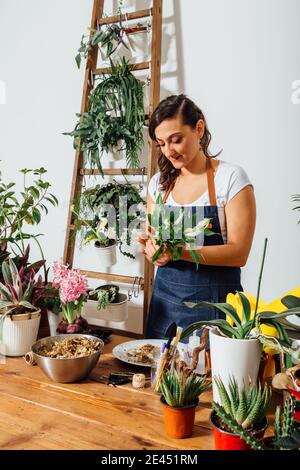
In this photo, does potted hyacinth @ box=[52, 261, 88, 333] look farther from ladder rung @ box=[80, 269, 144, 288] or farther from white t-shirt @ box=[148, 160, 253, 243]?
ladder rung @ box=[80, 269, 144, 288]

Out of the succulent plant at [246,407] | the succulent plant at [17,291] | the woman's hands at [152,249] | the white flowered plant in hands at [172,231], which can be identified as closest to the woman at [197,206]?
the woman's hands at [152,249]

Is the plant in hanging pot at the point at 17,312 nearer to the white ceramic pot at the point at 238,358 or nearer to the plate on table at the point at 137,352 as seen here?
the plate on table at the point at 137,352

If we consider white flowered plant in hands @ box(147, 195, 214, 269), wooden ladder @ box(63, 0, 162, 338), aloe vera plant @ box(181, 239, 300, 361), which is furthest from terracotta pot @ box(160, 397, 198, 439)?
wooden ladder @ box(63, 0, 162, 338)

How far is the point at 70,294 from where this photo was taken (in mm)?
1600

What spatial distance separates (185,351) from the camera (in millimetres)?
1338

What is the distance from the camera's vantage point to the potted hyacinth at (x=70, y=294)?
1.60 metres

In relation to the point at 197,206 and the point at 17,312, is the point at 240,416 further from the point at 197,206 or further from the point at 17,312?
the point at 197,206

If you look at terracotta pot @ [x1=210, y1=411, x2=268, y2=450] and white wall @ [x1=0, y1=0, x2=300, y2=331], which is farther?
white wall @ [x1=0, y1=0, x2=300, y2=331]

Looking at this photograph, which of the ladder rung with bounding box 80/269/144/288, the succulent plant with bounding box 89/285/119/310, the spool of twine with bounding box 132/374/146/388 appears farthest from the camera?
the ladder rung with bounding box 80/269/144/288

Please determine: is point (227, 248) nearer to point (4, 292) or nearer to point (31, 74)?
point (4, 292)

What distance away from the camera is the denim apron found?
2.03 metres

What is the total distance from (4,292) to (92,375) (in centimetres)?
51

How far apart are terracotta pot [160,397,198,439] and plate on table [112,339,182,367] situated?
0.36m
